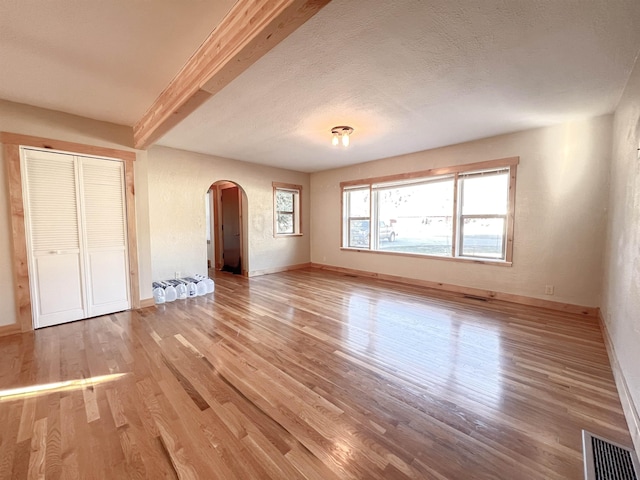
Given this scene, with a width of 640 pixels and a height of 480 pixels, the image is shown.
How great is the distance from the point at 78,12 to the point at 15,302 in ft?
10.3

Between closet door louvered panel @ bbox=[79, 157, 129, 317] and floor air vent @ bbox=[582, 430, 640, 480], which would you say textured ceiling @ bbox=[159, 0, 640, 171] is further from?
floor air vent @ bbox=[582, 430, 640, 480]

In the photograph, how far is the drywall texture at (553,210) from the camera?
3348 millimetres

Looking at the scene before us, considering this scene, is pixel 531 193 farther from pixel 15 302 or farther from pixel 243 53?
pixel 15 302

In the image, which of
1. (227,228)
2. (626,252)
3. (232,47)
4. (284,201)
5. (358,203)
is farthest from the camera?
(227,228)

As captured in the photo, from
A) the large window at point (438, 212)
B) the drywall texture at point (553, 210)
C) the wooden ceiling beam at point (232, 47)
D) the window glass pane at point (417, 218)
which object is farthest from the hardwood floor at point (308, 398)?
the wooden ceiling beam at point (232, 47)

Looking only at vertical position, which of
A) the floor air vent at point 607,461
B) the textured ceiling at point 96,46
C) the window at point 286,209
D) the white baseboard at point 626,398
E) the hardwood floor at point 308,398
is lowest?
the floor air vent at point 607,461

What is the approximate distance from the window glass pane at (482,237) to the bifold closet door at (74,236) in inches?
211

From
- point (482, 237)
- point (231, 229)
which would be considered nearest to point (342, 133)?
point (482, 237)

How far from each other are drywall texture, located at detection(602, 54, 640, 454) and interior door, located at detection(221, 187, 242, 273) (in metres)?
6.00

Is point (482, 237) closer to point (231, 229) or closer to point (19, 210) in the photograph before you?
point (231, 229)

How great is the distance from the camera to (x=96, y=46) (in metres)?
2.00

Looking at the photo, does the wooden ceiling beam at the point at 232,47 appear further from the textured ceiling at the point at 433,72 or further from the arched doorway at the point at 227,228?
the arched doorway at the point at 227,228

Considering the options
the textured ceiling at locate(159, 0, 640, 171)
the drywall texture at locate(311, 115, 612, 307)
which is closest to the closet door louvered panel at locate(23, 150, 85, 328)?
the textured ceiling at locate(159, 0, 640, 171)

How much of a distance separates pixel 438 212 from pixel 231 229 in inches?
189
